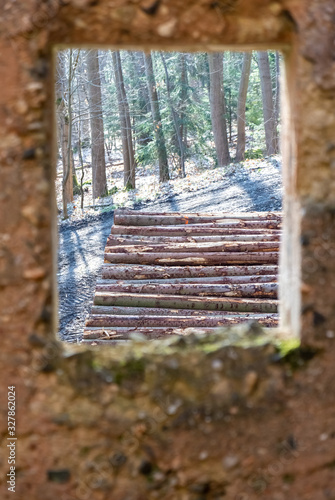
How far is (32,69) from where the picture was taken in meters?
2.32

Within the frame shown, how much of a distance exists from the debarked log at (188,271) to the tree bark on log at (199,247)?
1.13ft

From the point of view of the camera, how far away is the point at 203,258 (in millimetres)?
6996

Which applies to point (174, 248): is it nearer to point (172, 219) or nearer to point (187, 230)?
point (187, 230)

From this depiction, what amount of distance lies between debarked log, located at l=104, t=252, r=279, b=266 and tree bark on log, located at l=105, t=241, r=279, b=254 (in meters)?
0.09

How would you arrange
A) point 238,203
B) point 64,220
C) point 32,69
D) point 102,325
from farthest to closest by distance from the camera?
point 64,220 → point 238,203 → point 102,325 → point 32,69

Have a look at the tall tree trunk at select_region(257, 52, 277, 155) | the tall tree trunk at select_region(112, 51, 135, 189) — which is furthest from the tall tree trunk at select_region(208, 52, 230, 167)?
the tall tree trunk at select_region(112, 51, 135, 189)

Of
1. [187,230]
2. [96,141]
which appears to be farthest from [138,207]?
[187,230]

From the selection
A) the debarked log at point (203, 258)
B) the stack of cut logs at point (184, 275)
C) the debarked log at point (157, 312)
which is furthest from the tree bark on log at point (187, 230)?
the debarked log at point (157, 312)

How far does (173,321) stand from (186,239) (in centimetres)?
177

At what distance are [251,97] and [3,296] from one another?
21.1 meters

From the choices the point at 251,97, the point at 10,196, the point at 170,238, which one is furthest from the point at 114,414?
the point at 251,97

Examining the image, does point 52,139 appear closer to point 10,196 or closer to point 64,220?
point 10,196

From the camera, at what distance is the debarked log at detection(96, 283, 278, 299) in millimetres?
6422

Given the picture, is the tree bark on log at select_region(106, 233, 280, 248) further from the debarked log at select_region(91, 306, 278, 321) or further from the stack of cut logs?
the debarked log at select_region(91, 306, 278, 321)
